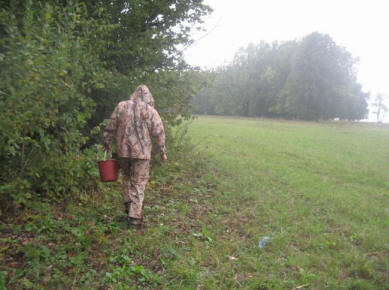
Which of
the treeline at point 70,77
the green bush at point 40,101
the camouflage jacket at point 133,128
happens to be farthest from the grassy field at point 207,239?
the camouflage jacket at point 133,128

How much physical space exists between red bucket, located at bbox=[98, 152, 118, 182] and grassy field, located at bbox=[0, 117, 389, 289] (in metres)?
0.81

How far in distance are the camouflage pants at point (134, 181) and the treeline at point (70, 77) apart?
0.80 meters

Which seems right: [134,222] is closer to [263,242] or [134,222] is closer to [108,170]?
[108,170]

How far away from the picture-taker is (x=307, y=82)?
4288 centimetres

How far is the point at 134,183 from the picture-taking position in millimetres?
5129

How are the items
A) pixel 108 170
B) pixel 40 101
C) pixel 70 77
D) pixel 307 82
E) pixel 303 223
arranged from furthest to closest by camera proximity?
pixel 307 82 → pixel 303 223 → pixel 108 170 → pixel 70 77 → pixel 40 101

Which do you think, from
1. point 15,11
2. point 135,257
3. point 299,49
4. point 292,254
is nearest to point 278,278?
point 292,254

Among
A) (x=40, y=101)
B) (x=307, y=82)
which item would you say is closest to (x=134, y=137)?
(x=40, y=101)

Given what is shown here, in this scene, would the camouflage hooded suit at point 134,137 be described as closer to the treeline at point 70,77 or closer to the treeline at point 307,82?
the treeline at point 70,77

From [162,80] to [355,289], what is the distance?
5.36 meters

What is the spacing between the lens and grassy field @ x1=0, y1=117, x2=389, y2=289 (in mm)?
3986

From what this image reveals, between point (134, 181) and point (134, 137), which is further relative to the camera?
point (134, 181)

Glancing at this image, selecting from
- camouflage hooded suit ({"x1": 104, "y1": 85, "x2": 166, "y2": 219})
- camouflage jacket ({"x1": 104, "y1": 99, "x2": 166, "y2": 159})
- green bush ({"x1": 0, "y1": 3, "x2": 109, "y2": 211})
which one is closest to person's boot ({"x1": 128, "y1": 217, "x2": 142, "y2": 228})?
camouflage hooded suit ({"x1": 104, "y1": 85, "x2": 166, "y2": 219})

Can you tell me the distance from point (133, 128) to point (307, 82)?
137 ft
